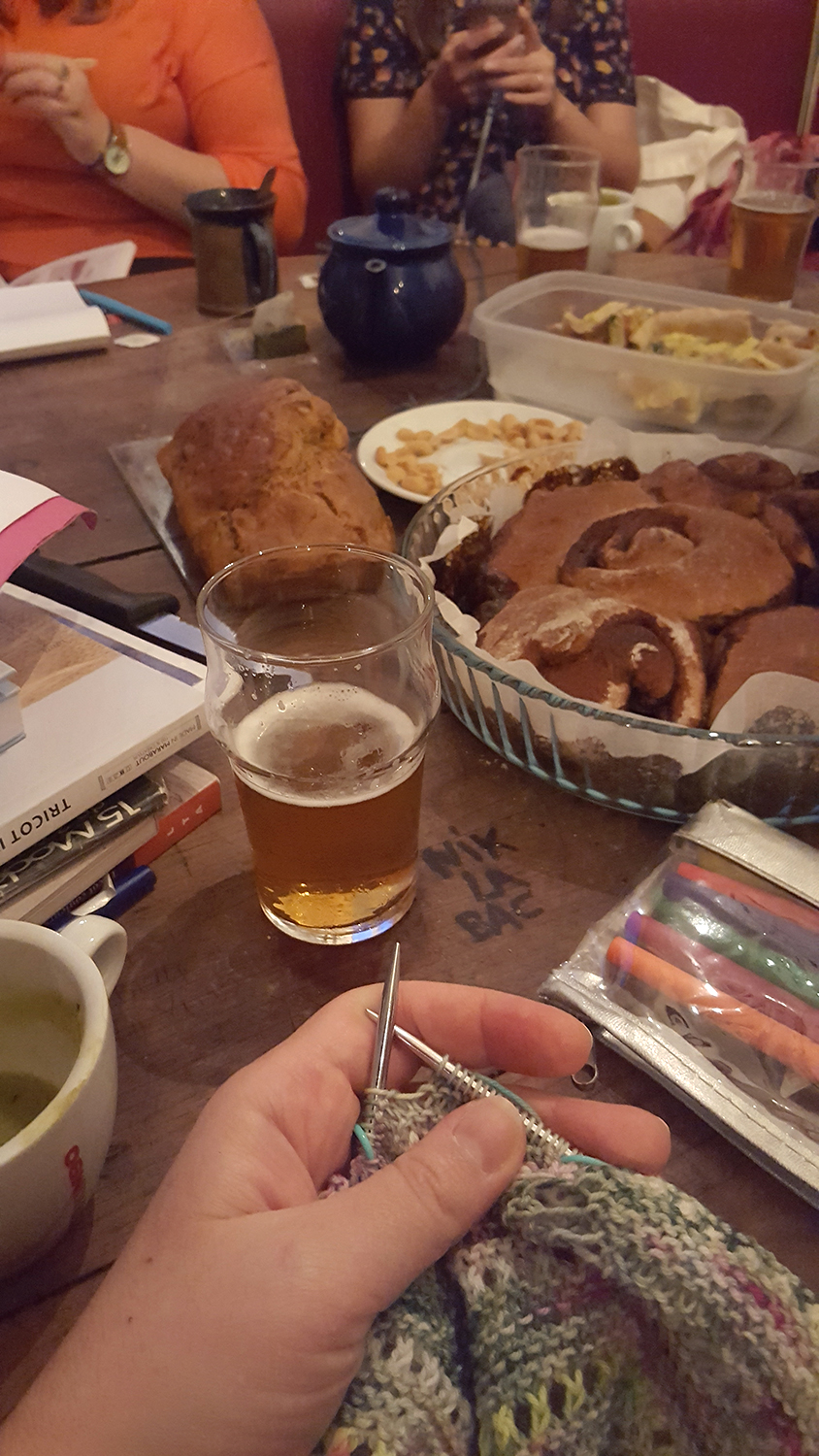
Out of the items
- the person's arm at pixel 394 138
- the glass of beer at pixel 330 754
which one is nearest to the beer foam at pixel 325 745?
the glass of beer at pixel 330 754

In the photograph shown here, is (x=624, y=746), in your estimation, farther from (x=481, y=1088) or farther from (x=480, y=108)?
(x=480, y=108)

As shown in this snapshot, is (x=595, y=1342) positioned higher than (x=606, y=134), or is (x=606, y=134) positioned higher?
(x=606, y=134)

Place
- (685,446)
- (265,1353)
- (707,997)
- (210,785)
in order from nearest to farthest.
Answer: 1. (265,1353)
2. (707,997)
3. (210,785)
4. (685,446)

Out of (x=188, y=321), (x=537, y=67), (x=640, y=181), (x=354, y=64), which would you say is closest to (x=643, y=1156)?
(x=188, y=321)

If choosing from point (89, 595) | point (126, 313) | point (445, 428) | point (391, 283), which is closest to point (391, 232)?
point (391, 283)

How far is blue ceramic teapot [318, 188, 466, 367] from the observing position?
42.9 inches

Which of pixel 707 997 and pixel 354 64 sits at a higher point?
pixel 354 64

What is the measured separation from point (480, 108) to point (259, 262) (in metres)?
0.97

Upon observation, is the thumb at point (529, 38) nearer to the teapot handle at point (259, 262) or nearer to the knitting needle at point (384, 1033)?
the teapot handle at point (259, 262)

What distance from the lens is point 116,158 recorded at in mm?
1640

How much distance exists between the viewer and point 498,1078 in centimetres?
45

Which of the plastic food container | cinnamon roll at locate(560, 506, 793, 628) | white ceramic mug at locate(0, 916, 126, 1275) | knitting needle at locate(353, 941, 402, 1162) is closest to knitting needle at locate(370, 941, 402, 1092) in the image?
Result: knitting needle at locate(353, 941, 402, 1162)

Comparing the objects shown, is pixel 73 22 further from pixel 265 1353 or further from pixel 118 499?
pixel 265 1353

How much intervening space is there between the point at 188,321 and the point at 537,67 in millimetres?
825
